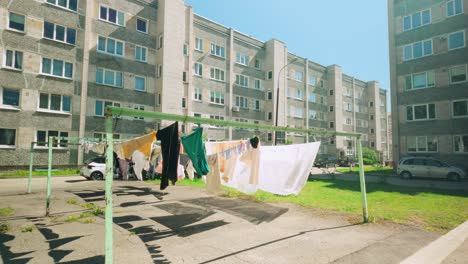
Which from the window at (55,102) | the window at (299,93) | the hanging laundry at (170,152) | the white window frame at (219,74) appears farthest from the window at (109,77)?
the window at (299,93)

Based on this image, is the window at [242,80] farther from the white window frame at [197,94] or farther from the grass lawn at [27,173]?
the grass lawn at [27,173]

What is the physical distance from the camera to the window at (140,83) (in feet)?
103

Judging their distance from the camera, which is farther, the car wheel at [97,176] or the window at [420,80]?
the window at [420,80]

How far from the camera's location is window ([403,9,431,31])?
2864cm

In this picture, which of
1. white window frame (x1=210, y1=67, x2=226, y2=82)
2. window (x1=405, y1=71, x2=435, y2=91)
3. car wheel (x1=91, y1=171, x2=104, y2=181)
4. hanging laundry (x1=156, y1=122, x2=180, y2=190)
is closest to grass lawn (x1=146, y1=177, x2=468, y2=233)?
hanging laundry (x1=156, y1=122, x2=180, y2=190)

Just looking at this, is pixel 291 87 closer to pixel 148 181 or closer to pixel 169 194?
pixel 148 181

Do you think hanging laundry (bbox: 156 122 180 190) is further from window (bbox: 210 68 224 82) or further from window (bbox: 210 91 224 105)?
window (bbox: 210 68 224 82)

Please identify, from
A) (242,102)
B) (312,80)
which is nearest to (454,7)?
(242,102)

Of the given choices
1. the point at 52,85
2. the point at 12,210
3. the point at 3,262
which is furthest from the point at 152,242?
the point at 52,85

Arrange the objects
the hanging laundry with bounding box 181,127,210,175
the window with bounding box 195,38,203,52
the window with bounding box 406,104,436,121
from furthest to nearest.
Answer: the window with bounding box 195,38,203,52
the window with bounding box 406,104,436,121
the hanging laundry with bounding box 181,127,210,175

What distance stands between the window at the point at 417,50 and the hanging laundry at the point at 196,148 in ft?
102

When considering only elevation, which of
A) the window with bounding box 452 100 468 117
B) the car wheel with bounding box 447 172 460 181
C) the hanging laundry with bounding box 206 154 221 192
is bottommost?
the car wheel with bounding box 447 172 460 181

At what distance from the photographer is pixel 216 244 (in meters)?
6.69

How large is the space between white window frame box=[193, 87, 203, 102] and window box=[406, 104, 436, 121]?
2393 centimetres
